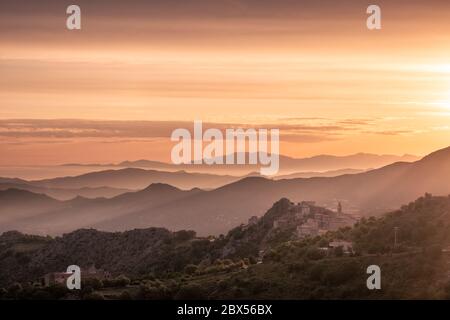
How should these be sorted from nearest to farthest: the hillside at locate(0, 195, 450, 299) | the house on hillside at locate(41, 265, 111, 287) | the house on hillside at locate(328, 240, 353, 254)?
the hillside at locate(0, 195, 450, 299), the house on hillside at locate(328, 240, 353, 254), the house on hillside at locate(41, 265, 111, 287)

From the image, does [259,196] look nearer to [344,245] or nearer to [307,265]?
[344,245]

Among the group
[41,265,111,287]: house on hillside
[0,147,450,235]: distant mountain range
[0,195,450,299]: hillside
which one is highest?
[0,147,450,235]: distant mountain range

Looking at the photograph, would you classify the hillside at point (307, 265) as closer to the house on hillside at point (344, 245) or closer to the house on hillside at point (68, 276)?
the house on hillside at point (344, 245)

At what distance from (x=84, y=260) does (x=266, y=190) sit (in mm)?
86849

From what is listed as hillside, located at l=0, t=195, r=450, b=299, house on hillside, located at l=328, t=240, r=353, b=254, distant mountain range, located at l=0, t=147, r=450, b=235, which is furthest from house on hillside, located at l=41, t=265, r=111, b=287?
distant mountain range, located at l=0, t=147, r=450, b=235

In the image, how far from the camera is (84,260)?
100 meters

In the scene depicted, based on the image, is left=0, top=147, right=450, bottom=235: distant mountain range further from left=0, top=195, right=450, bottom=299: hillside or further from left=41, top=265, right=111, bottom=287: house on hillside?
left=41, top=265, right=111, bottom=287: house on hillside

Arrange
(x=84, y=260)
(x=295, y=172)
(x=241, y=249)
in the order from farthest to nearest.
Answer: (x=295, y=172) < (x=84, y=260) < (x=241, y=249)

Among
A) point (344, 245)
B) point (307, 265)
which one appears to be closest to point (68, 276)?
point (344, 245)

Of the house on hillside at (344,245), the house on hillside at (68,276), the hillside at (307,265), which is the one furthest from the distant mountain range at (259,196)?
the house on hillside at (344,245)

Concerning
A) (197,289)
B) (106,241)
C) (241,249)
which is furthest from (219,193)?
(197,289)

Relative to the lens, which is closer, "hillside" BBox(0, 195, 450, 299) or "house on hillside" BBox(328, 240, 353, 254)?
"hillside" BBox(0, 195, 450, 299)

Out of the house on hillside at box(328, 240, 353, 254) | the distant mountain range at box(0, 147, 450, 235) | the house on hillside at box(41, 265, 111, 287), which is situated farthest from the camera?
the distant mountain range at box(0, 147, 450, 235)
